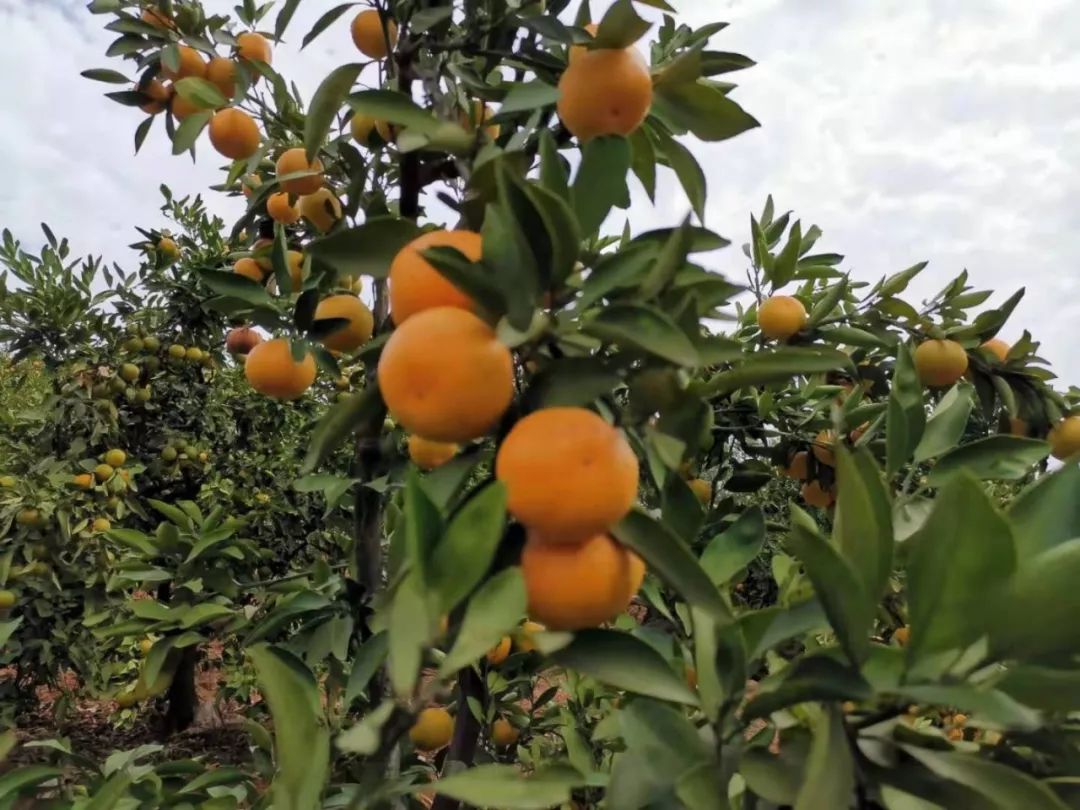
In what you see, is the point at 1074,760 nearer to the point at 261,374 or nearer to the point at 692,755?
the point at 692,755

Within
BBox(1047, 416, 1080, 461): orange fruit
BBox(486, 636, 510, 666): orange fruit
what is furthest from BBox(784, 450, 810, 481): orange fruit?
BBox(486, 636, 510, 666): orange fruit

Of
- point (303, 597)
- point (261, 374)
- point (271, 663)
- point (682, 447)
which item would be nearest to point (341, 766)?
point (303, 597)

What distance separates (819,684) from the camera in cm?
42

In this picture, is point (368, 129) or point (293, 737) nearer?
point (293, 737)

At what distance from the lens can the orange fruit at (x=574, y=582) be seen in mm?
450

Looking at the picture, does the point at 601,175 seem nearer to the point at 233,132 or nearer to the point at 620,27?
the point at 620,27

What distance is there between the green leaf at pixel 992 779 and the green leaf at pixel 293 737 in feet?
1.12

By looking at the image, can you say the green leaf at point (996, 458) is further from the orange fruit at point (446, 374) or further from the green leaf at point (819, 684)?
the orange fruit at point (446, 374)

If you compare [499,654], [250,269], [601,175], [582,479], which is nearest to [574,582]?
[582,479]

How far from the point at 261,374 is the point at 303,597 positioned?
0.27 metres

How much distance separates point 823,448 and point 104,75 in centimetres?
127

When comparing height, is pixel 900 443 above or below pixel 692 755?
above

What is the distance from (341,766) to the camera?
3.92 ft

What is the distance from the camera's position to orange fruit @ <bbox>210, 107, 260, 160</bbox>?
112 centimetres
